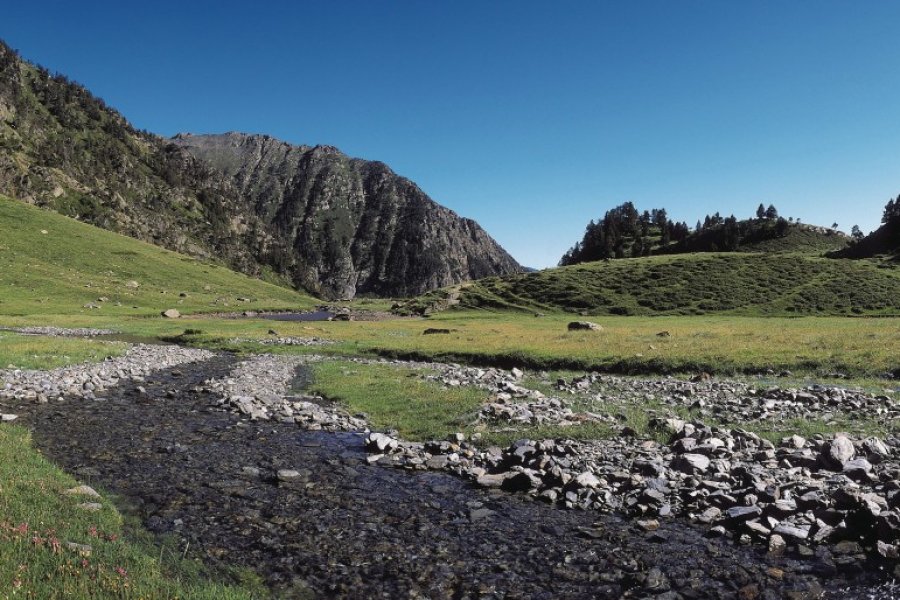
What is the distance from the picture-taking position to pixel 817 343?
141 feet

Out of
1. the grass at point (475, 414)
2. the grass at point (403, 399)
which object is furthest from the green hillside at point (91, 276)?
the grass at point (475, 414)

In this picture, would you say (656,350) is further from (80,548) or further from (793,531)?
(80,548)

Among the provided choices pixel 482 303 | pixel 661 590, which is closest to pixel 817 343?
pixel 661 590

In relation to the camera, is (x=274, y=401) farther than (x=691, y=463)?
Yes

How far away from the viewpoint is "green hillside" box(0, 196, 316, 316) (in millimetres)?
100812

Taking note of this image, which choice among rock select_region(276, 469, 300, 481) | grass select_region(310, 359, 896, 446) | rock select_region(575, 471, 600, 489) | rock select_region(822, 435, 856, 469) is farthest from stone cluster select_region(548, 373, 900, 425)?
rock select_region(276, 469, 300, 481)

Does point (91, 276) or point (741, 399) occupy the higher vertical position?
point (91, 276)

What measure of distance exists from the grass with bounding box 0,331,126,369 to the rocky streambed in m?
14.2

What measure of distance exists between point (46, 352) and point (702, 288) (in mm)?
129652

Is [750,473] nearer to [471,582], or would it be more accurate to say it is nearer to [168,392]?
[471,582]

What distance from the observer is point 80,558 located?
845cm

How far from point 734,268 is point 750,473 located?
145023 mm

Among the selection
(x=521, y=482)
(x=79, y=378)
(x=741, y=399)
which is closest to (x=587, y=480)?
(x=521, y=482)

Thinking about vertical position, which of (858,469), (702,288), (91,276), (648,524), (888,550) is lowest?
(648,524)
